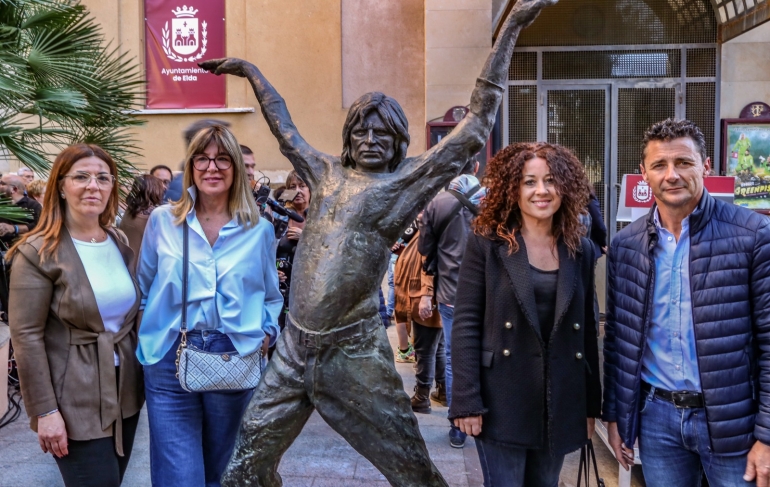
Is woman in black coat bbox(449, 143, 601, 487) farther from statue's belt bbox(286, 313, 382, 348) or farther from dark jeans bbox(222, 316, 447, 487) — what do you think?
statue's belt bbox(286, 313, 382, 348)

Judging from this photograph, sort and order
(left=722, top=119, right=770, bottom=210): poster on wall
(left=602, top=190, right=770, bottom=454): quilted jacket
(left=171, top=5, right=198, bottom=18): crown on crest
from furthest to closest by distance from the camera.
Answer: (left=171, top=5, right=198, bottom=18): crown on crest < (left=722, top=119, right=770, bottom=210): poster on wall < (left=602, top=190, right=770, bottom=454): quilted jacket

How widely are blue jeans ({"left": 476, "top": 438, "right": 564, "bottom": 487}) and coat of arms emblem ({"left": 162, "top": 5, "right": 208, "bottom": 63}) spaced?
28.4ft

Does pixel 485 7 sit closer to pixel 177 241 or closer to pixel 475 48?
pixel 475 48

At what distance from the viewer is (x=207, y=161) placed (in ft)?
8.39

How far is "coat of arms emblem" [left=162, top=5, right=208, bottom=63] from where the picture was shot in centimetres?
953

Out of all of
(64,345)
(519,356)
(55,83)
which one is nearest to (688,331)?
(519,356)

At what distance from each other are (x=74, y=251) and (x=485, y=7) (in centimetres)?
686

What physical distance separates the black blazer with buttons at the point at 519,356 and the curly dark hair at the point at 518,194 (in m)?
0.04

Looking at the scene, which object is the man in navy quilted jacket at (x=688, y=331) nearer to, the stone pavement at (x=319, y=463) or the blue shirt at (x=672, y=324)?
the blue shirt at (x=672, y=324)

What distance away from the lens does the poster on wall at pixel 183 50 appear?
9531 millimetres

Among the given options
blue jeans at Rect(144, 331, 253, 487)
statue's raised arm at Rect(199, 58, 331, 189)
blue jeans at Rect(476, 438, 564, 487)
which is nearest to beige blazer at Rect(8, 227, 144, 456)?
blue jeans at Rect(144, 331, 253, 487)

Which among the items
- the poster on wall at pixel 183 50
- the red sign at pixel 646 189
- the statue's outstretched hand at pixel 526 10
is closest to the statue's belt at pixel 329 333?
the statue's outstretched hand at pixel 526 10

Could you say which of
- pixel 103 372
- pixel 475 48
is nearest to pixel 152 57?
pixel 475 48

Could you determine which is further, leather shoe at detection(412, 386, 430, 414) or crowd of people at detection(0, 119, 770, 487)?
leather shoe at detection(412, 386, 430, 414)
